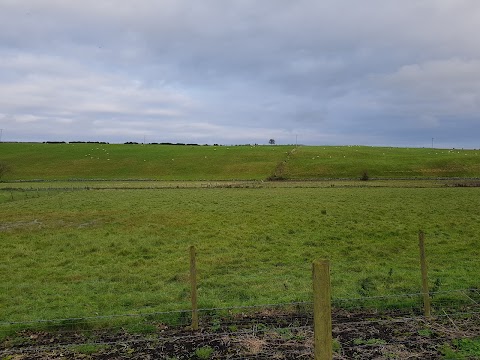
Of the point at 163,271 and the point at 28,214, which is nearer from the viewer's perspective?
the point at 163,271

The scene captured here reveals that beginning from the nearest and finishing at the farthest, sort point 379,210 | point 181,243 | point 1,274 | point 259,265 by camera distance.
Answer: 1. point 1,274
2. point 259,265
3. point 181,243
4. point 379,210

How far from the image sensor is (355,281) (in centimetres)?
1355

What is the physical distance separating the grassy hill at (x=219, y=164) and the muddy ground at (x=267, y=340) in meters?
71.6

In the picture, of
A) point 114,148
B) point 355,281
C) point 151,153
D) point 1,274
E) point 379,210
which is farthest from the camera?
point 114,148

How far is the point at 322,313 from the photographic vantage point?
4.79 meters

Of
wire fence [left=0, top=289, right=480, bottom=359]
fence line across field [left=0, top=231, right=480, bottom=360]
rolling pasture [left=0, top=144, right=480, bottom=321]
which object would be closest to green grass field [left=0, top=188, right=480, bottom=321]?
rolling pasture [left=0, top=144, right=480, bottom=321]

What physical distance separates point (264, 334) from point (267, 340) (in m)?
0.37

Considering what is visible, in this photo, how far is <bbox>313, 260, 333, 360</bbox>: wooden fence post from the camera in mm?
4695

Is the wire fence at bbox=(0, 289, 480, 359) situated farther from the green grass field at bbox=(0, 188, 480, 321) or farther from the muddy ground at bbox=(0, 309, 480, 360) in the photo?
the green grass field at bbox=(0, 188, 480, 321)

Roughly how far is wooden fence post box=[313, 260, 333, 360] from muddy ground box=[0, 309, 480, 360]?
3.16 meters

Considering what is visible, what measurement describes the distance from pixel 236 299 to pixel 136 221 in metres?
17.3

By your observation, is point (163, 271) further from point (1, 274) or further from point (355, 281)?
point (355, 281)

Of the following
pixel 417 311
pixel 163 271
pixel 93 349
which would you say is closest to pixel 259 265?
pixel 163 271

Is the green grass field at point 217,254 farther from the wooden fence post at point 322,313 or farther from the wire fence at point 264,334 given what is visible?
the wooden fence post at point 322,313
